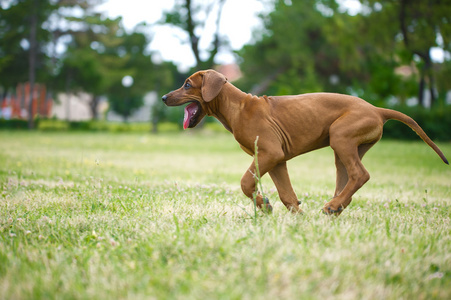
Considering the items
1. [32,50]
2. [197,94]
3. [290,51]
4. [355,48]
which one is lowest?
[197,94]

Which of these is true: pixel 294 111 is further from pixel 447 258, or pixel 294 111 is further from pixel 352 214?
pixel 447 258

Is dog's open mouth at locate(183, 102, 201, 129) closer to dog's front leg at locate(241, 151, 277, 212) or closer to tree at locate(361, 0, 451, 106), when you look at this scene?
dog's front leg at locate(241, 151, 277, 212)

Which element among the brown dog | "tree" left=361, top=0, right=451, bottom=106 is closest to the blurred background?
"tree" left=361, top=0, right=451, bottom=106

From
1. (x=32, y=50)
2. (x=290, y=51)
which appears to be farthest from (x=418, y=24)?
(x=32, y=50)

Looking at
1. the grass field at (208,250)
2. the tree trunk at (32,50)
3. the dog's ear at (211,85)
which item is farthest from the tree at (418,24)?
the tree trunk at (32,50)

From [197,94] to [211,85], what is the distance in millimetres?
212

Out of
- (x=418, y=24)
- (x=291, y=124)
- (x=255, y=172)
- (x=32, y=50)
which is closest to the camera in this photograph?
(x=255, y=172)

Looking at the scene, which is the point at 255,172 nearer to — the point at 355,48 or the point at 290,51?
the point at 355,48

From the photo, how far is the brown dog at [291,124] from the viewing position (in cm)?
375

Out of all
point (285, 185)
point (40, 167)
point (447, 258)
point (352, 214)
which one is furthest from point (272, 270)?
point (40, 167)

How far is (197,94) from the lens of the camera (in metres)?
4.09

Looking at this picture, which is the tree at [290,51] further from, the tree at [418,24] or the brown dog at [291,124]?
the brown dog at [291,124]

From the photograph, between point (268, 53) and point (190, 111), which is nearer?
Result: point (190, 111)

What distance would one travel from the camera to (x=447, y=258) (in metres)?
2.62
